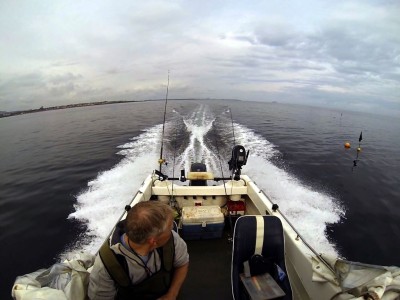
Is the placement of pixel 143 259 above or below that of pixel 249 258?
above

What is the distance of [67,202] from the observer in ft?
26.0

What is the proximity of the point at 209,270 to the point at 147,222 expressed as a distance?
2495 millimetres

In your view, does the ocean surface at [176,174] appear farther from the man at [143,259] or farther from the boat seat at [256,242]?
the boat seat at [256,242]

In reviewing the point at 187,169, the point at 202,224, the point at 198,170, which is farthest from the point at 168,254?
the point at 187,169

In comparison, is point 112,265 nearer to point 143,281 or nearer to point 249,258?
point 143,281

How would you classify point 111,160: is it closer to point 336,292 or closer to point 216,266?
point 216,266

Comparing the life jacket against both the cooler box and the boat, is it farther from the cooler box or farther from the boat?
the cooler box

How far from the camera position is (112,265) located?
1.70 m

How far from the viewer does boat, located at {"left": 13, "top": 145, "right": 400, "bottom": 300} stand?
2.17m

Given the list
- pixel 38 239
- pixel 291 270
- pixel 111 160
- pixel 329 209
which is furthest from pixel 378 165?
pixel 38 239

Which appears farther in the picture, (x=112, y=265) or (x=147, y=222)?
(x=112, y=265)

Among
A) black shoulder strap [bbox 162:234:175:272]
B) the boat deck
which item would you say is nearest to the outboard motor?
the boat deck

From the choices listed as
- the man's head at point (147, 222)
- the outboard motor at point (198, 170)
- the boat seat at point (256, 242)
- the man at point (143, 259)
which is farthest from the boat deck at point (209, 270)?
the man's head at point (147, 222)

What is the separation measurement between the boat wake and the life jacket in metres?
1.08
